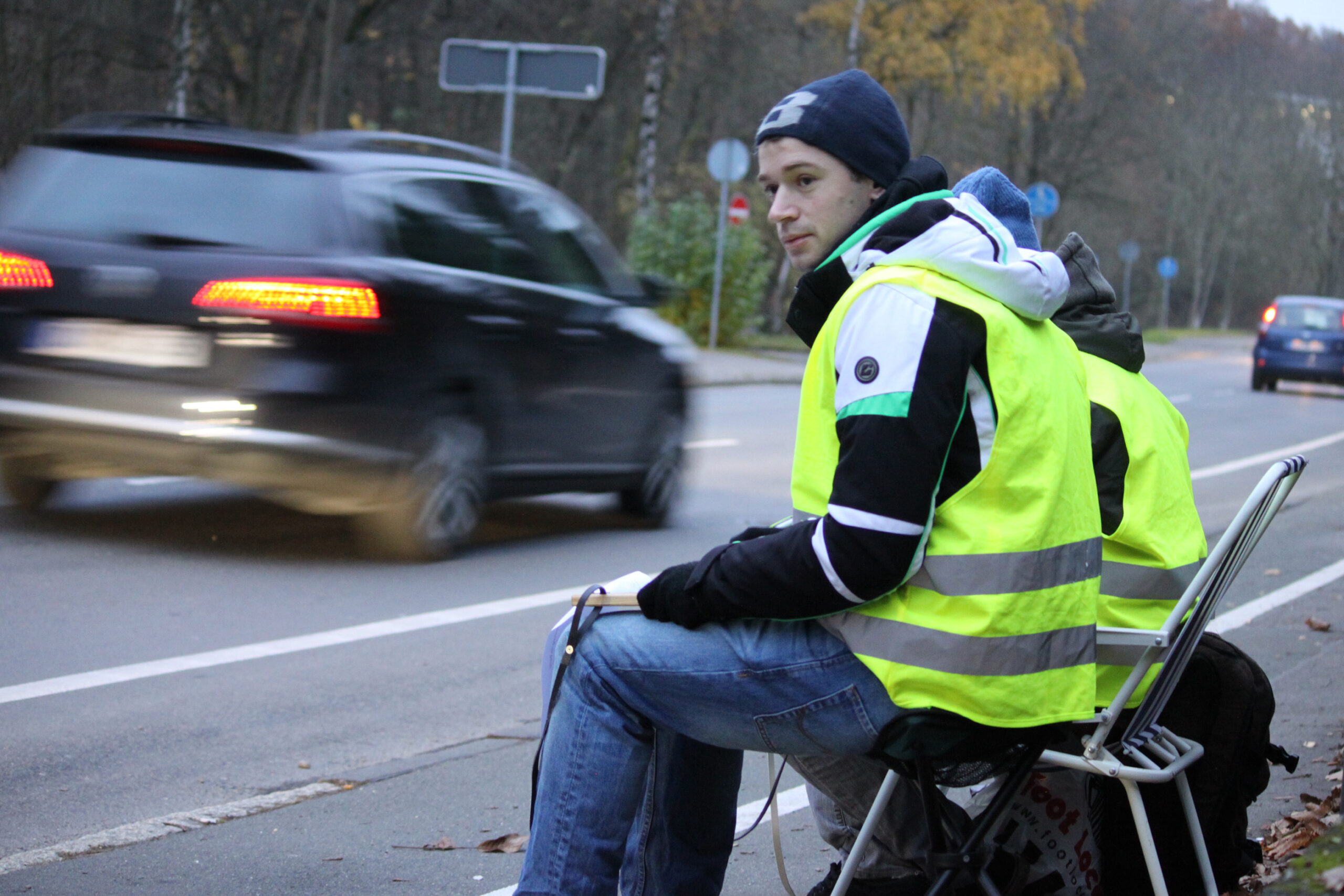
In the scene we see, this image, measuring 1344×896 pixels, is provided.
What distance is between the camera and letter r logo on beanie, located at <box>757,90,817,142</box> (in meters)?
2.87

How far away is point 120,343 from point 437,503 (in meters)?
1.56

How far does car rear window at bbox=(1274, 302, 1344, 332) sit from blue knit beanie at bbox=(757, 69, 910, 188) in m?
24.9

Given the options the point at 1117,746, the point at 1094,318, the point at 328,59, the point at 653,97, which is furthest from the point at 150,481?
the point at 653,97

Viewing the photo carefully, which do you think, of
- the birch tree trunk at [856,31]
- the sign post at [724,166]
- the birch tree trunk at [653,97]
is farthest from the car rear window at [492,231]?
the birch tree trunk at [856,31]

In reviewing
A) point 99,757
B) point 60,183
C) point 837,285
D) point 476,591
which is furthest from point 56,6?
point 837,285

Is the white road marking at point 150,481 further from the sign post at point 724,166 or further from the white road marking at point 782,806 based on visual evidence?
the sign post at point 724,166

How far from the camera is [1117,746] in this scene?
295 centimetres

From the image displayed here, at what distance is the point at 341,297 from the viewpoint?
698 cm

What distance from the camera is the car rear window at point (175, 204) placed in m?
7.12

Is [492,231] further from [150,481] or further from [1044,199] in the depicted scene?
[1044,199]

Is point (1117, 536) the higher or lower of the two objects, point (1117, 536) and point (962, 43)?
the lower

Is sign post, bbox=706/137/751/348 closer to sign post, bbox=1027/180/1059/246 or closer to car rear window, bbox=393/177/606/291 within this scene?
sign post, bbox=1027/180/1059/246

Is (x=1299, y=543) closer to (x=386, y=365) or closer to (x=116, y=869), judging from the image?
(x=386, y=365)

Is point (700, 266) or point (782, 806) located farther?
point (700, 266)
